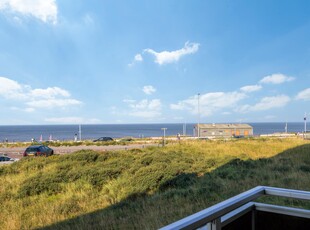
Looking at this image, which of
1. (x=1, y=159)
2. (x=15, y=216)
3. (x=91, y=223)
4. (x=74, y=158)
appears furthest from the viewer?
(x=1, y=159)

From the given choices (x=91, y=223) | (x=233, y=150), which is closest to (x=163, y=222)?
(x=91, y=223)

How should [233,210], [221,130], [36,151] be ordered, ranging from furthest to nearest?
[221,130]
[36,151]
[233,210]

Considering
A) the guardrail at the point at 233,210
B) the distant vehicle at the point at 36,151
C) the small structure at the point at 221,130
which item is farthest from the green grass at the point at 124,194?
the small structure at the point at 221,130

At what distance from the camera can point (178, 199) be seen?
7609mm

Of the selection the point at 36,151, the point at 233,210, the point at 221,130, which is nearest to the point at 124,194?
the point at 233,210

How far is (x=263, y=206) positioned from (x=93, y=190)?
333 inches

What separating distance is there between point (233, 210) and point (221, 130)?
59.7 meters

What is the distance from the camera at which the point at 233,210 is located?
74.2 inches

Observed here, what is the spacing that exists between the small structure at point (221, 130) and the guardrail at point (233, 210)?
5413cm

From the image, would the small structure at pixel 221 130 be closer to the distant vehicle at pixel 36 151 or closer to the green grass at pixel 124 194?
the distant vehicle at pixel 36 151

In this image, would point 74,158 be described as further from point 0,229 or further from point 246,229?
point 246,229

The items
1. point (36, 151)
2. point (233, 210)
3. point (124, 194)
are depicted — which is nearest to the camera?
point (233, 210)

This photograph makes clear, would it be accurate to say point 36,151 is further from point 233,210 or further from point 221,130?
point 221,130

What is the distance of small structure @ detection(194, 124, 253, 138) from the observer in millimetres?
57719
